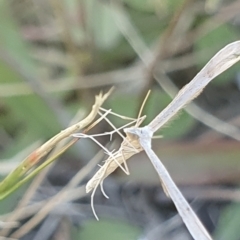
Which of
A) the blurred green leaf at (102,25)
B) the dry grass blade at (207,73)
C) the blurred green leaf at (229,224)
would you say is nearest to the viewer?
the dry grass blade at (207,73)

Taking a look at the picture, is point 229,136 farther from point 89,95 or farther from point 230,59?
point 230,59

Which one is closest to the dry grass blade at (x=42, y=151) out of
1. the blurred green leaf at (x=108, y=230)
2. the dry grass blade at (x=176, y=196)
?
the dry grass blade at (x=176, y=196)

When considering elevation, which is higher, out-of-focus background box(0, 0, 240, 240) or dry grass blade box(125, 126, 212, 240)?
out-of-focus background box(0, 0, 240, 240)

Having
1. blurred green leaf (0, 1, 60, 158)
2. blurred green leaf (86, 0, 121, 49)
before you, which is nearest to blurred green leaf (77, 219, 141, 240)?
blurred green leaf (0, 1, 60, 158)

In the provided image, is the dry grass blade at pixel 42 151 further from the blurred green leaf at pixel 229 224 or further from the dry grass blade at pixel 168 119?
the blurred green leaf at pixel 229 224

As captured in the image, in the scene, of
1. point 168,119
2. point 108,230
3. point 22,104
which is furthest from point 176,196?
point 22,104

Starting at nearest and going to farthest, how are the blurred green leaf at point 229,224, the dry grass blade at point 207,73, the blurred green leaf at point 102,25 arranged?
the dry grass blade at point 207,73 < the blurred green leaf at point 229,224 < the blurred green leaf at point 102,25

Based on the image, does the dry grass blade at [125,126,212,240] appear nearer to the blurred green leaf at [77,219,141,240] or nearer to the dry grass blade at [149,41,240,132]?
the dry grass blade at [149,41,240,132]

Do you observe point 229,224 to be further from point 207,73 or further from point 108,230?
point 207,73
